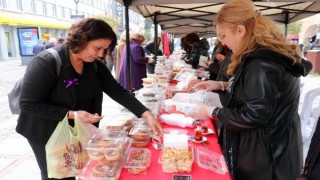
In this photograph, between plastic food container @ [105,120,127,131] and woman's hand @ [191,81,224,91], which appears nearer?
plastic food container @ [105,120,127,131]

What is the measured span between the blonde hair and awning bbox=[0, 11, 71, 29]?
19517 millimetres

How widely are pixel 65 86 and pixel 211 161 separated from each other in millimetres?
973

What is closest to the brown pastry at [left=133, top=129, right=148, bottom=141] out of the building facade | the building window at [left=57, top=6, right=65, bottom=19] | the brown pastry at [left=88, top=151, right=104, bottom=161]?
the brown pastry at [left=88, top=151, right=104, bottom=161]

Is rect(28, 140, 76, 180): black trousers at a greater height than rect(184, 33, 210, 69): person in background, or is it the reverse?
rect(184, 33, 210, 69): person in background

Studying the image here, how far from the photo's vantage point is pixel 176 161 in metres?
1.34

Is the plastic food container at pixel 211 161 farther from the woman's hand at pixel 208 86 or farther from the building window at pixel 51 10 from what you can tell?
the building window at pixel 51 10

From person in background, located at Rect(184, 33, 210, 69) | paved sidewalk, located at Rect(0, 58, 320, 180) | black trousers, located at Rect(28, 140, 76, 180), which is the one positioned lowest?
paved sidewalk, located at Rect(0, 58, 320, 180)

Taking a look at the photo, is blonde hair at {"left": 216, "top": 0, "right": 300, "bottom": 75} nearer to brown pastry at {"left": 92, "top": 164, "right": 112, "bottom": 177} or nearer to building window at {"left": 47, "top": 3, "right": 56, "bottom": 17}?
brown pastry at {"left": 92, "top": 164, "right": 112, "bottom": 177}

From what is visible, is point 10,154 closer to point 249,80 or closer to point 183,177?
point 183,177

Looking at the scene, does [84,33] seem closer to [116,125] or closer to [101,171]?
[116,125]

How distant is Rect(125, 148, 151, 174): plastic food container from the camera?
1335 millimetres

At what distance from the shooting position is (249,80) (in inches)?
52.4

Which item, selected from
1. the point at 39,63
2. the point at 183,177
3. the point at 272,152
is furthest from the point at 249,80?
the point at 39,63

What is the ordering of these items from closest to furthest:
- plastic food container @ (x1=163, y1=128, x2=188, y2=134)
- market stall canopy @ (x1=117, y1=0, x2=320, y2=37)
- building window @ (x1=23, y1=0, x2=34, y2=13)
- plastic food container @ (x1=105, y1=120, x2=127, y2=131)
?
plastic food container @ (x1=105, y1=120, x2=127, y2=131) → plastic food container @ (x1=163, y1=128, x2=188, y2=134) → market stall canopy @ (x1=117, y1=0, x2=320, y2=37) → building window @ (x1=23, y1=0, x2=34, y2=13)
